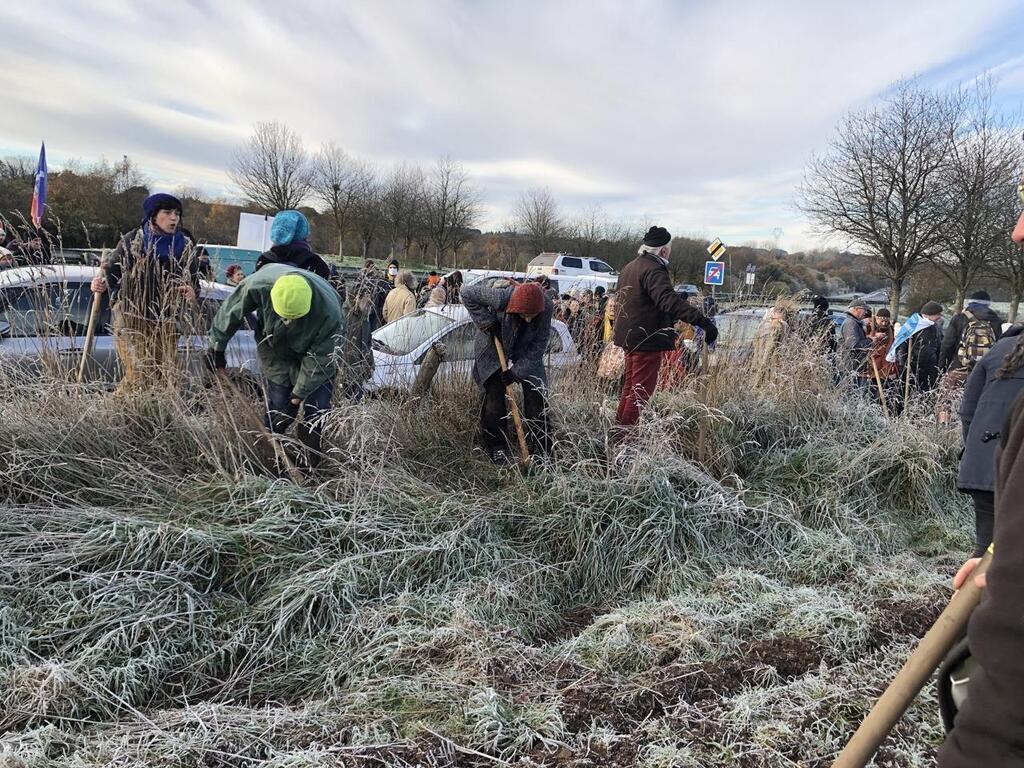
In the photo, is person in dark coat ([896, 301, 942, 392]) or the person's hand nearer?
the person's hand

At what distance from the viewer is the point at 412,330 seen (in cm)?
574

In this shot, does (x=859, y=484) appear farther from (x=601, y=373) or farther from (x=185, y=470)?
(x=185, y=470)

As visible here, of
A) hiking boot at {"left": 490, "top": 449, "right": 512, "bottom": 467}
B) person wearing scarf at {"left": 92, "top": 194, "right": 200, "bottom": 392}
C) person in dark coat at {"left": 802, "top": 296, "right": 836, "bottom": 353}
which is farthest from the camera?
person in dark coat at {"left": 802, "top": 296, "right": 836, "bottom": 353}

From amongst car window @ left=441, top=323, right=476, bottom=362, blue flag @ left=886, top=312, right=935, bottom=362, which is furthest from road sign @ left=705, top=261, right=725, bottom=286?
car window @ left=441, top=323, right=476, bottom=362

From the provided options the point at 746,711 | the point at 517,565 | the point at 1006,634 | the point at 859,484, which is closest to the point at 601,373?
the point at 859,484

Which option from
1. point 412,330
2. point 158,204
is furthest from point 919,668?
point 412,330

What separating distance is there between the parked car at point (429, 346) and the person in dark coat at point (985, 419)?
281cm

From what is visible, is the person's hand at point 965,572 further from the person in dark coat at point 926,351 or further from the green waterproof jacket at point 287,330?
the person in dark coat at point 926,351

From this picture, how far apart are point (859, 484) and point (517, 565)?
2809mm

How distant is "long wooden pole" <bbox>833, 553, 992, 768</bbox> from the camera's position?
1.16m

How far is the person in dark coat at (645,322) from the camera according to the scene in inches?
190

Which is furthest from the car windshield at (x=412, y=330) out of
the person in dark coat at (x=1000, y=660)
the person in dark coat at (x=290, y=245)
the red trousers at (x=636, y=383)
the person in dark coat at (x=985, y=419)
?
the person in dark coat at (x=1000, y=660)

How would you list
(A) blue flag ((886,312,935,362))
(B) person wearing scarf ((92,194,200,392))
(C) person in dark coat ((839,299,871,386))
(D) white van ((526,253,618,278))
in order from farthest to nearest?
(D) white van ((526,253,618,278))
(C) person in dark coat ((839,299,871,386))
(A) blue flag ((886,312,935,362))
(B) person wearing scarf ((92,194,200,392))

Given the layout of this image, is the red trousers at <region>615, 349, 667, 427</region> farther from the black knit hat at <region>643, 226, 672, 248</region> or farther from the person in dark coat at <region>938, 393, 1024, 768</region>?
the person in dark coat at <region>938, 393, 1024, 768</region>
